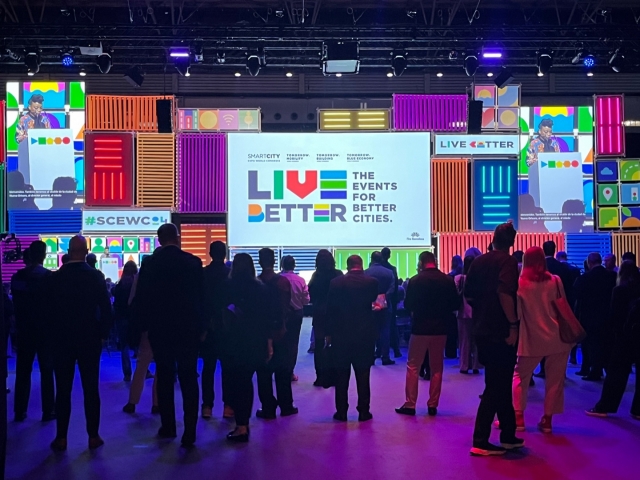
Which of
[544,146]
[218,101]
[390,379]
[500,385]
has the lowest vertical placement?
[390,379]

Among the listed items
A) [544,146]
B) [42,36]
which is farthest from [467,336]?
[42,36]

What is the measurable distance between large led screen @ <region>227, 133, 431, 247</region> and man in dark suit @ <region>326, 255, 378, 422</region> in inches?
316

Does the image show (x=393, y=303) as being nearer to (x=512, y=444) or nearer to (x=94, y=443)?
(x=512, y=444)

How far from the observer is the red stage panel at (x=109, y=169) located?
14367mm

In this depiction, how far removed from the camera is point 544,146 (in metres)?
15.0

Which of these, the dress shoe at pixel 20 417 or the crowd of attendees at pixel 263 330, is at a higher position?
the crowd of attendees at pixel 263 330

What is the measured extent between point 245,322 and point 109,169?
989 centimetres

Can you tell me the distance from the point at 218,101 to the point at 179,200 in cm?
370

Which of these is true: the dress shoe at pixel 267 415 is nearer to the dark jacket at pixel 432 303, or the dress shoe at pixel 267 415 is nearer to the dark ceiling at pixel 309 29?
the dark jacket at pixel 432 303

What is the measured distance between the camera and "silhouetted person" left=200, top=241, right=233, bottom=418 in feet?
18.5

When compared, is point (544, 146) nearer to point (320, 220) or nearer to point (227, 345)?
point (320, 220)

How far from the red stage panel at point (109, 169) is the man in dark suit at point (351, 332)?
9.06 meters

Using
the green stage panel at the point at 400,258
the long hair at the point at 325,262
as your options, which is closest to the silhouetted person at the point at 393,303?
the long hair at the point at 325,262

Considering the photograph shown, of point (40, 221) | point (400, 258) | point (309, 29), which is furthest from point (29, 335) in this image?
point (400, 258)
